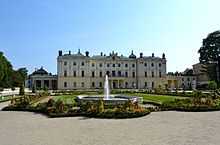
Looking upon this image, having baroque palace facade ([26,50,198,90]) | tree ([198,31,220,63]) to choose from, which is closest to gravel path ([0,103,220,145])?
tree ([198,31,220,63])

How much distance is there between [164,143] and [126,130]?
2.73 metres

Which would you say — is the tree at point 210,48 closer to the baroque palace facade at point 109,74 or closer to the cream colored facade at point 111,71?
the baroque palace facade at point 109,74

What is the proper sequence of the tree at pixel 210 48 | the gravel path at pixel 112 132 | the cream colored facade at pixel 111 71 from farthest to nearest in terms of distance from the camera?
the cream colored facade at pixel 111 71 → the tree at pixel 210 48 → the gravel path at pixel 112 132

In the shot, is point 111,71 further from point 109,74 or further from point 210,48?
point 210,48

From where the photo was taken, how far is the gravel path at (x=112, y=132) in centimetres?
991

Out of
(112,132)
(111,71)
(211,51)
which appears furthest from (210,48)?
(112,132)

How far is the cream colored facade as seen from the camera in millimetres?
82688

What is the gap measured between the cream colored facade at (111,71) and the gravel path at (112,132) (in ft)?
221

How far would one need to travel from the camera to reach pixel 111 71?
85.1 meters

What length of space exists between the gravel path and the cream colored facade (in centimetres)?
6730

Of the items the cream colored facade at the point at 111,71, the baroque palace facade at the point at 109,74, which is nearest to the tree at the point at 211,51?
the baroque palace facade at the point at 109,74

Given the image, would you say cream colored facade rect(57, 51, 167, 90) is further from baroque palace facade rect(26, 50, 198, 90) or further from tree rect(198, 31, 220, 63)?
tree rect(198, 31, 220, 63)

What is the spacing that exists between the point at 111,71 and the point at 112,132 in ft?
241

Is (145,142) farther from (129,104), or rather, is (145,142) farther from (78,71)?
(78,71)
